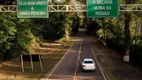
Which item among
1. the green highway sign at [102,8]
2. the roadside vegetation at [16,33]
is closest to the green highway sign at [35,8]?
the green highway sign at [102,8]

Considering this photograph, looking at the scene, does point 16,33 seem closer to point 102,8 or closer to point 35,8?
point 35,8

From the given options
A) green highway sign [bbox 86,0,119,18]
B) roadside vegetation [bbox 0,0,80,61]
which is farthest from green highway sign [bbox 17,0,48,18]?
roadside vegetation [bbox 0,0,80,61]

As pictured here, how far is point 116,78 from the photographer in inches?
1287

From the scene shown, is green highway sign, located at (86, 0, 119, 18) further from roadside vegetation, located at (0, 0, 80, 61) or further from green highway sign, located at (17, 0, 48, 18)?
roadside vegetation, located at (0, 0, 80, 61)

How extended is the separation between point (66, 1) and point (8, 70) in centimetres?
3480

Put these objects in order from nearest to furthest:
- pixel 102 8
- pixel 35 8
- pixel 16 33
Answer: pixel 102 8, pixel 35 8, pixel 16 33

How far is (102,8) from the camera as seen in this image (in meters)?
28.9

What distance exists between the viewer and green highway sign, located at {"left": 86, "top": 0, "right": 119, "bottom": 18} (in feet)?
94.6

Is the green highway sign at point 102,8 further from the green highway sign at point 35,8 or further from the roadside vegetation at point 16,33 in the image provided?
the roadside vegetation at point 16,33

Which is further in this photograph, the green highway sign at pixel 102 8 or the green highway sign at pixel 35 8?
the green highway sign at pixel 35 8

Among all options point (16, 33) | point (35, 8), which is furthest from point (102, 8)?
point (16, 33)

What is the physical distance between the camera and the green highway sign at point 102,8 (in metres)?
28.8

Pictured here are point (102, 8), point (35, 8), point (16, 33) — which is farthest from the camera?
point (16, 33)

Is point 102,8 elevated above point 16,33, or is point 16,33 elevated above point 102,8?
point 102,8
